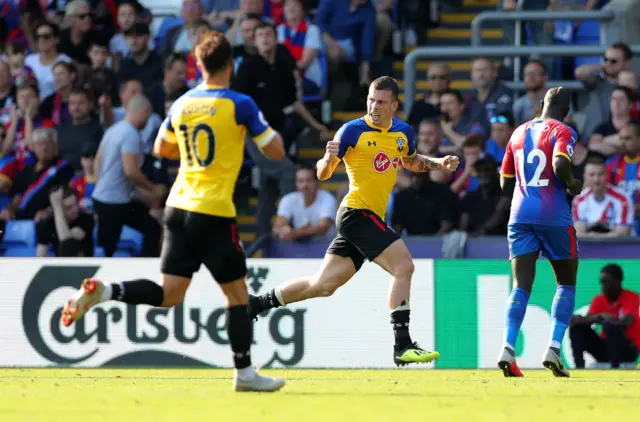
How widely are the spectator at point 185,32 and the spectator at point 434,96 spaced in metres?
3.14

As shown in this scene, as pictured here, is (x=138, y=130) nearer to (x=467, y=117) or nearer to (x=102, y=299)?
(x=467, y=117)

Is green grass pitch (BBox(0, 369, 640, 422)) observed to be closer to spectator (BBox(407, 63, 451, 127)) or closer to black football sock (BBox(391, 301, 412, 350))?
black football sock (BBox(391, 301, 412, 350))

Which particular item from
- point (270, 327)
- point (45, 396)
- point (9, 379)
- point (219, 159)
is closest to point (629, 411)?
point (219, 159)

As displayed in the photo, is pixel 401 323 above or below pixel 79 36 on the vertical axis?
below

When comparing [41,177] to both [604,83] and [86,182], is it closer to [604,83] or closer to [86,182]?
[86,182]

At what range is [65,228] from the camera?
15078 millimetres

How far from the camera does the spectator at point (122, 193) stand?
14953 mm

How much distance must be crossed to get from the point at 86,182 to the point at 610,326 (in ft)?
21.5

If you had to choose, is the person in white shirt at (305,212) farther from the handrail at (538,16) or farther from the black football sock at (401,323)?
the black football sock at (401,323)

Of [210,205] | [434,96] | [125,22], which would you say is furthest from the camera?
[125,22]

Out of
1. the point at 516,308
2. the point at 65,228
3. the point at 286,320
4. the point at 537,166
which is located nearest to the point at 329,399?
the point at 516,308

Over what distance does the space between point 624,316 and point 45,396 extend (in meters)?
6.05

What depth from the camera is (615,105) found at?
14.6 meters

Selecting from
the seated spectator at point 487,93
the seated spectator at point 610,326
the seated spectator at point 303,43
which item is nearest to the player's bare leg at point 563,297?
the seated spectator at point 610,326
